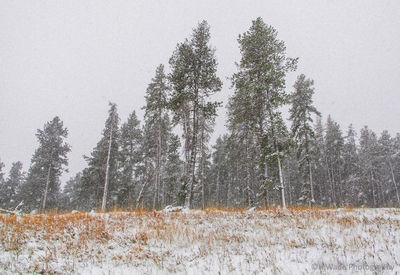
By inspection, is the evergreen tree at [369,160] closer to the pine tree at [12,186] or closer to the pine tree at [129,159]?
the pine tree at [129,159]

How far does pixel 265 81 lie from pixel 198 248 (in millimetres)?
12837

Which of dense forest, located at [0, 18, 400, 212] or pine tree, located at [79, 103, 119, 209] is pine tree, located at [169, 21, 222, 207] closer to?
dense forest, located at [0, 18, 400, 212]

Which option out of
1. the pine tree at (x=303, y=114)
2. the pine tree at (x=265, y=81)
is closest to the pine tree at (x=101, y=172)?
the pine tree at (x=265, y=81)

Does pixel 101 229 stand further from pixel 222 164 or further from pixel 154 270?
pixel 222 164

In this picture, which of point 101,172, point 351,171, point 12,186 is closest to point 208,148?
point 101,172

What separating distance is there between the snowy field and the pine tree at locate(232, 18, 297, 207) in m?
7.83

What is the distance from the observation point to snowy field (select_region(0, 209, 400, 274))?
4.60 meters

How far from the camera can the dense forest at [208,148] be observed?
15719mm

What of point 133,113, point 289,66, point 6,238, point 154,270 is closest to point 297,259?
point 154,270

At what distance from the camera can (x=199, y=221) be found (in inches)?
340

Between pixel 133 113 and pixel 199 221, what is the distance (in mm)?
24878

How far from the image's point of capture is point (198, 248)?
5.69 meters

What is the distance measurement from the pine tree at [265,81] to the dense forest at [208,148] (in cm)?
7

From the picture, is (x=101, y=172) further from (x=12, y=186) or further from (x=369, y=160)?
(x=369, y=160)
